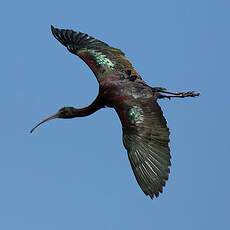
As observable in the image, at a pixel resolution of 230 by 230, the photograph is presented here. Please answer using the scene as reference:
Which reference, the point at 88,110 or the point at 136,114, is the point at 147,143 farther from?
the point at 88,110

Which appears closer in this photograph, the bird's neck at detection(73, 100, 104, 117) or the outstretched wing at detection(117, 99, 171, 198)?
the outstretched wing at detection(117, 99, 171, 198)

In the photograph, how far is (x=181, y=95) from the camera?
30.5m

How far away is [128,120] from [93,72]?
2.91 m

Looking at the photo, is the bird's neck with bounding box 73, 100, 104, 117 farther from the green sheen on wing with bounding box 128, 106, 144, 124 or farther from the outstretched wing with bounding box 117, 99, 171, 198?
the green sheen on wing with bounding box 128, 106, 144, 124

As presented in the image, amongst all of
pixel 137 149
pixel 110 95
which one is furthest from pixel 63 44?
pixel 137 149

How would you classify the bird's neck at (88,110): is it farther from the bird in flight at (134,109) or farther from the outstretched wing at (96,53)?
the outstretched wing at (96,53)

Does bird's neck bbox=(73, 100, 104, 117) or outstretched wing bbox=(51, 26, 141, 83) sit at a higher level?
outstretched wing bbox=(51, 26, 141, 83)

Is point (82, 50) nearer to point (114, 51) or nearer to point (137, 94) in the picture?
point (114, 51)

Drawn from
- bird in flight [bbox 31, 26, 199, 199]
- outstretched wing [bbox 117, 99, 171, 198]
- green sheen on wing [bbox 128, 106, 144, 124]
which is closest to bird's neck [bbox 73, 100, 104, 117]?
bird in flight [bbox 31, 26, 199, 199]

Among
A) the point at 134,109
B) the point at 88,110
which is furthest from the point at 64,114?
the point at 134,109

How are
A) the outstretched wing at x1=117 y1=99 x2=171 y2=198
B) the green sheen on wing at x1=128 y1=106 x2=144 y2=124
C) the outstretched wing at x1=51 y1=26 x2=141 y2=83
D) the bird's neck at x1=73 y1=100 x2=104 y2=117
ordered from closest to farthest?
→ the outstretched wing at x1=117 y1=99 x2=171 y2=198 → the green sheen on wing at x1=128 y1=106 x2=144 y2=124 → the bird's neck at x1=73 y1=100 x2=104 y2=117 → the outstretched wing at x1=51 y1=26 x2=141 y2=83

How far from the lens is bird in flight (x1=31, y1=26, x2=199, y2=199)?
88.9ft

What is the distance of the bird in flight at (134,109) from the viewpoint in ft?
88.9

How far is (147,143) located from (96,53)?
482 cm
